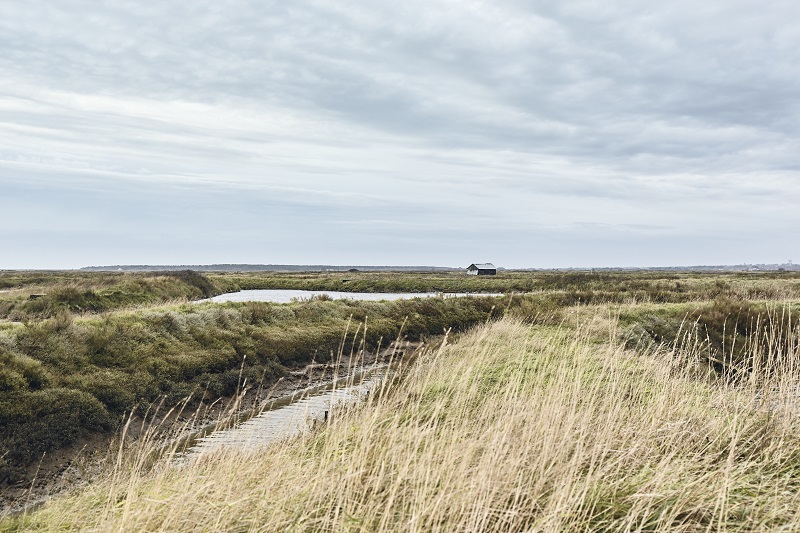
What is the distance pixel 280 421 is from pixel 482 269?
364 feet

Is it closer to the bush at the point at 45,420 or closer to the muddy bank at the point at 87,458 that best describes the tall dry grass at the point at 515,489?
the muddy bank at the point at 87,458

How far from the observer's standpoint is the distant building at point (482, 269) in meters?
122

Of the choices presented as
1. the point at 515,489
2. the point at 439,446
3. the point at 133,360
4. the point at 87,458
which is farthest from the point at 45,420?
the point at 515,489

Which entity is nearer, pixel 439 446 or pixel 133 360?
pixel 439 446

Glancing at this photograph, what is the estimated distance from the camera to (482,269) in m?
124

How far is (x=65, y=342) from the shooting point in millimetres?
16859

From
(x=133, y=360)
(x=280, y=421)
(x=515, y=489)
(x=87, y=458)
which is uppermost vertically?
(x=515, y=489)

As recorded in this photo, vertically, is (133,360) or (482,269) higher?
(482,269)

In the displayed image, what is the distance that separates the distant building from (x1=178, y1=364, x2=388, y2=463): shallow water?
336 feet

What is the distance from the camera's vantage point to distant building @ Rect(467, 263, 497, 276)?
122 meters

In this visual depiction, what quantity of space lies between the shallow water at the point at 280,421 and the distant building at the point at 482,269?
102 metres

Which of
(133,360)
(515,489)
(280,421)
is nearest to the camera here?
(515,489)

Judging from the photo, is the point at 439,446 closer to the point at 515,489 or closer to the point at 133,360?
the point at 515,489

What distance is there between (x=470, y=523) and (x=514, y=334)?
52.8ft
